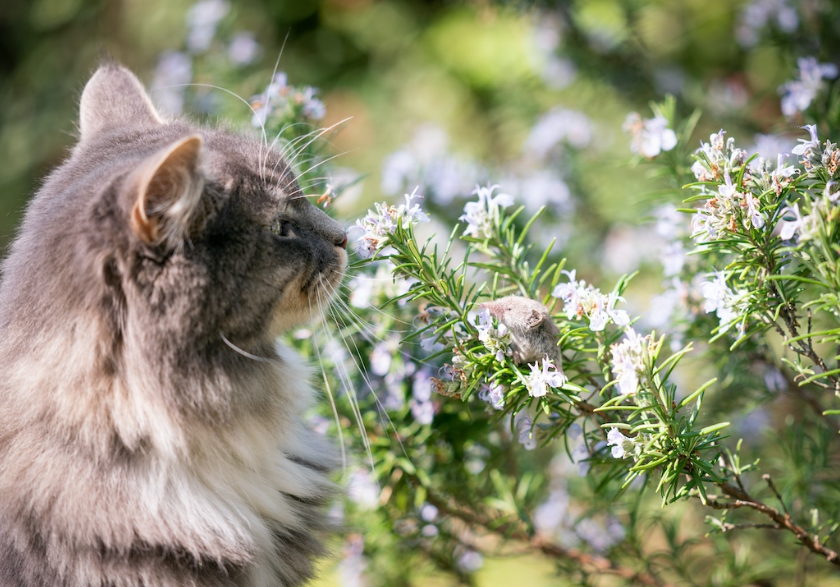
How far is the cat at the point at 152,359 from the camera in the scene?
904 millimetres

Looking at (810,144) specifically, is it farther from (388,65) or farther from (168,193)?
(388,65)

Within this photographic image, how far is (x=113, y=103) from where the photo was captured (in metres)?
1.30

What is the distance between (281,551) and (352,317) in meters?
0.41

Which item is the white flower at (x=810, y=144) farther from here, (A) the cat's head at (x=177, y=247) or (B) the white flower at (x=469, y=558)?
(B) the white flower at (x=469, y=558)

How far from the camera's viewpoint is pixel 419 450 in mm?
1344

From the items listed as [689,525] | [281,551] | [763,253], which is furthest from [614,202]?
[281,551]

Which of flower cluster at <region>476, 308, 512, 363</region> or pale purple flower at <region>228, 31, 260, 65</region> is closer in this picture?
flower cluster at <region>476, 308, 512, 363</region>

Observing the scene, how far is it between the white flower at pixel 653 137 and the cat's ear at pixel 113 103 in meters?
0.85

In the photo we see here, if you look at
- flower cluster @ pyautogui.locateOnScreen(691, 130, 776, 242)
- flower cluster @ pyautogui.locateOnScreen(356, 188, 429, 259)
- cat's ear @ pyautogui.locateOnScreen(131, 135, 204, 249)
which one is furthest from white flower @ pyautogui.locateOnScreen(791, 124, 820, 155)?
cat's ear @ pyautogui.locateOnScreen(131, 135, 204, 249)

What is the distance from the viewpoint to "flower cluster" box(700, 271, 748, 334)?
92 centimetres

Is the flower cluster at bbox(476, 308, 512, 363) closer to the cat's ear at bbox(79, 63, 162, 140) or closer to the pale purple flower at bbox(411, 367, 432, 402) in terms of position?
the pale purple flower at bbox(411, 367, 432, 402)

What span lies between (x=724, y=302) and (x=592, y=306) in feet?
0.60

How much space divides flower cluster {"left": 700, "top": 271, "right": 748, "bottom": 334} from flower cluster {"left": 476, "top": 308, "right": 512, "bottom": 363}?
11.1 inches

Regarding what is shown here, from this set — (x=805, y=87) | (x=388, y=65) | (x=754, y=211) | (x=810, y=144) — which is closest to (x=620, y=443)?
(x=754, y=211)
